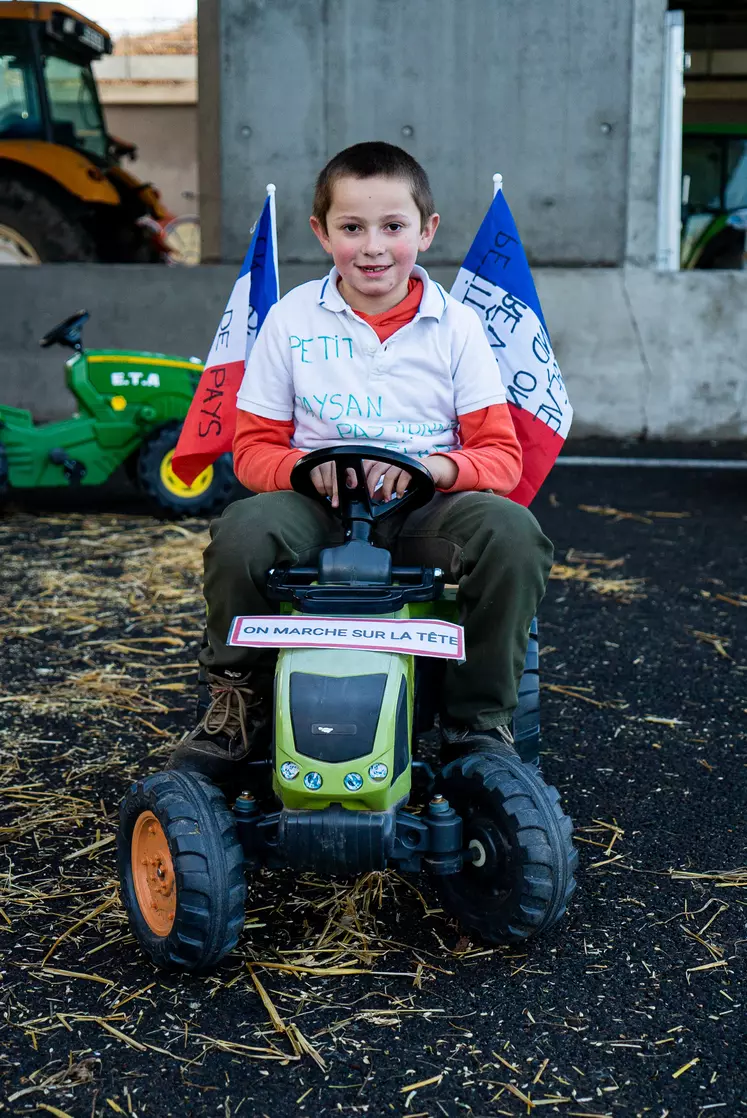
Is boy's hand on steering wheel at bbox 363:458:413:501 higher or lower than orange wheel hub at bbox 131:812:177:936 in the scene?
higher

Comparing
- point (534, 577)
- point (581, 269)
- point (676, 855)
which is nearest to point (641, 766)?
point (676, 855)

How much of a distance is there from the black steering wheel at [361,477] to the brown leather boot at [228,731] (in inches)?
16.3

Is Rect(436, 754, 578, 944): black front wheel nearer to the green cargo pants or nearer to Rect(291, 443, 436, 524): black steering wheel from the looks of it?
the green cargo pants

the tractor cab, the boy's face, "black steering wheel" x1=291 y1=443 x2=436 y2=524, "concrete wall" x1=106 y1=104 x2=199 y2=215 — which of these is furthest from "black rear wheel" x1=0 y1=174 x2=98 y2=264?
"concrete wall" x1=106 y1=104 x2=199 y2=215

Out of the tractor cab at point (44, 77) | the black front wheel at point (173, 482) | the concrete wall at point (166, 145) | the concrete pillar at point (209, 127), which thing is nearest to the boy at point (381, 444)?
the black front wheel at point (173, 482)

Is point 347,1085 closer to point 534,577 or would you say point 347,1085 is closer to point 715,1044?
point 715,1044

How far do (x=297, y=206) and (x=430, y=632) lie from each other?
6292mm

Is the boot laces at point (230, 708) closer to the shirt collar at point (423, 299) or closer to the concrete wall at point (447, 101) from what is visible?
the shirt collar at point (423, 299)

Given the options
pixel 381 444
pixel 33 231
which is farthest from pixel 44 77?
pixel 381 444

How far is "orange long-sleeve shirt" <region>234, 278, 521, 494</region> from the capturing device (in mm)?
2350

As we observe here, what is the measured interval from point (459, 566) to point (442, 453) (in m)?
0.23

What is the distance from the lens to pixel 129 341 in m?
7.67

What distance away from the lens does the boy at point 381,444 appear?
2188 millimetres

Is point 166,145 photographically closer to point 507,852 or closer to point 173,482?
point 173,482
